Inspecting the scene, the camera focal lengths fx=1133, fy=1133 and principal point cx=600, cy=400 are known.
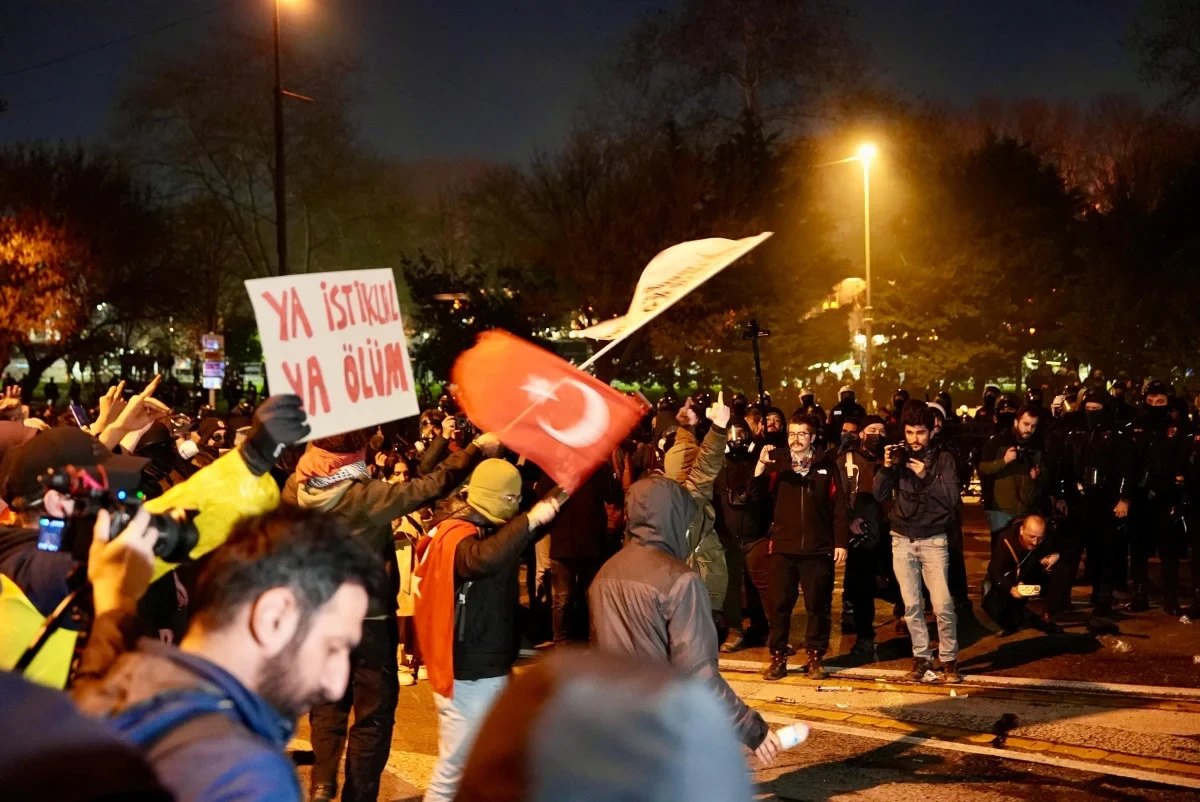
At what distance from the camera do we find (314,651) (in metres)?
2.09

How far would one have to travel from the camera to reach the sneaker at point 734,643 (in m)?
9.82

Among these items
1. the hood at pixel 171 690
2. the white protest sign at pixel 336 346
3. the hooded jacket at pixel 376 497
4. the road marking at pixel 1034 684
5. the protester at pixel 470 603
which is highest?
the white protest sign at pixel 336 346

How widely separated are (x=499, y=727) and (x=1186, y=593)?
11364 mm

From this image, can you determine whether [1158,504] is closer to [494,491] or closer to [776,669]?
[776,669]

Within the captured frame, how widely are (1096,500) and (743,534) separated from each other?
3576 mm

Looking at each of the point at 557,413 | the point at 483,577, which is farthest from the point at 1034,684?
the point at 483,577

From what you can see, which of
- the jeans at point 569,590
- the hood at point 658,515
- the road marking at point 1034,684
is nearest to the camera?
the hood at point 658,515

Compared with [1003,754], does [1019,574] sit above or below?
above

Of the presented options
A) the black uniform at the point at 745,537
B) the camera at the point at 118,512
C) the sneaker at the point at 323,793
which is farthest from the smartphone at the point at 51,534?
the black uniform at the point at 745,537

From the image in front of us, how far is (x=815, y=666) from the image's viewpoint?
8.70 metres

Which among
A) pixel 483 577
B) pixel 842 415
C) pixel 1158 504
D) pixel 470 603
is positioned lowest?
pixel 1158 504

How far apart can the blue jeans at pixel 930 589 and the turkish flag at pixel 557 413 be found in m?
4.09

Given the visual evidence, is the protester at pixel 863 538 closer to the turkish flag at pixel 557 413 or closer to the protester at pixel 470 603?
the turkish flag at pixel 557 413

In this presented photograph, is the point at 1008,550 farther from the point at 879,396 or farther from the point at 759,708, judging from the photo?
the point at 879,396
